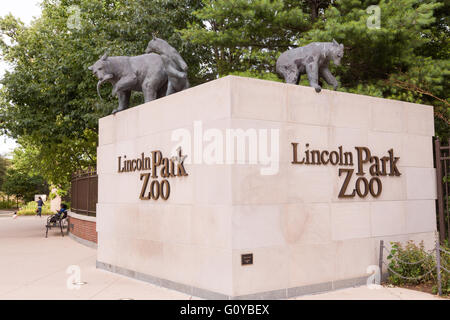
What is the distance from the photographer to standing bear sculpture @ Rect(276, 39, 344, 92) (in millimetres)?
8172

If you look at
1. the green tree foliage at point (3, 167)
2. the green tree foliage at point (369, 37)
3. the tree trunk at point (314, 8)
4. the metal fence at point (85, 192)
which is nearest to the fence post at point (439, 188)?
the green tree foliage at point (369, 37)

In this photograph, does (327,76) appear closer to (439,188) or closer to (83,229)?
(439,188)

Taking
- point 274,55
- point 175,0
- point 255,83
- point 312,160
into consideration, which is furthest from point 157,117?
point 175,0

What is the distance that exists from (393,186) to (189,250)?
4145 mm

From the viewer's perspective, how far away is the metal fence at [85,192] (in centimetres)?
1470

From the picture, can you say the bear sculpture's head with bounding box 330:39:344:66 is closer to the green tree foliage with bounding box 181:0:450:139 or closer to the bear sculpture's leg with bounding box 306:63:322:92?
the bear sculpture's leg with bounding box 306:63:322:92

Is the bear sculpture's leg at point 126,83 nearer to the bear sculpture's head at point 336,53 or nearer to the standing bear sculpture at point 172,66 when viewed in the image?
the standing bear sculpture at point 172,66

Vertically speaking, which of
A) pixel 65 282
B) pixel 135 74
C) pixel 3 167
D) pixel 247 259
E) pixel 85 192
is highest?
pixel 3 167

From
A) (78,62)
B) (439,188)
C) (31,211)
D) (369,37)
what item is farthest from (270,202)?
(31,211)

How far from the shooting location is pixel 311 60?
8195mm

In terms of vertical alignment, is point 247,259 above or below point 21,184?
below

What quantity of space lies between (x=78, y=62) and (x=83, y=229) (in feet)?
21.4

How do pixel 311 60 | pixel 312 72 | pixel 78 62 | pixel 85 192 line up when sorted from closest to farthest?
pixel 312 72 < pixel 311 60 < pixel 85 192 < pixel 78 62

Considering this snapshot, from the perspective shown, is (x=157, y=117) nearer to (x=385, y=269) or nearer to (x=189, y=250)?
(x=189, y=250)
